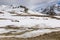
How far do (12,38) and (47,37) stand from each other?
0.21m

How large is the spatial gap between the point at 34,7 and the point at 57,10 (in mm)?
436

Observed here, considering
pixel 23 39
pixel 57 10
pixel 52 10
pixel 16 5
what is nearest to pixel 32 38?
pixel 23 39

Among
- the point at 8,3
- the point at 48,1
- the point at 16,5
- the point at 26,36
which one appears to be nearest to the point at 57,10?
the point at 48,1

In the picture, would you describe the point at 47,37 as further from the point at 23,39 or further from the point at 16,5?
the point at 16,5

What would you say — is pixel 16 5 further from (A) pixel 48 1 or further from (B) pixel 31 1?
(A) pixel 48 1

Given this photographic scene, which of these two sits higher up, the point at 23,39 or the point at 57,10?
the point at 23,39

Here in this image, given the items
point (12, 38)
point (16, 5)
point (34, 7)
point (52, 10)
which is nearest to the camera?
point (12, 38)

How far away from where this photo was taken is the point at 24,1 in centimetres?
273

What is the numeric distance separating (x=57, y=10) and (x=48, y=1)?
0.35 metres

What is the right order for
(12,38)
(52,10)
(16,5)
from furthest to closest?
(16,5) → (52,10) → (12,38)

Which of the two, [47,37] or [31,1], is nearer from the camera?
[47,37]

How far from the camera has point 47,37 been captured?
904mm

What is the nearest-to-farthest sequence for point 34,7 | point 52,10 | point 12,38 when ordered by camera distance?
1. point 12,38
2. point 52,10
3. point 34,7

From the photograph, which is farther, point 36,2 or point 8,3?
point 8,3
